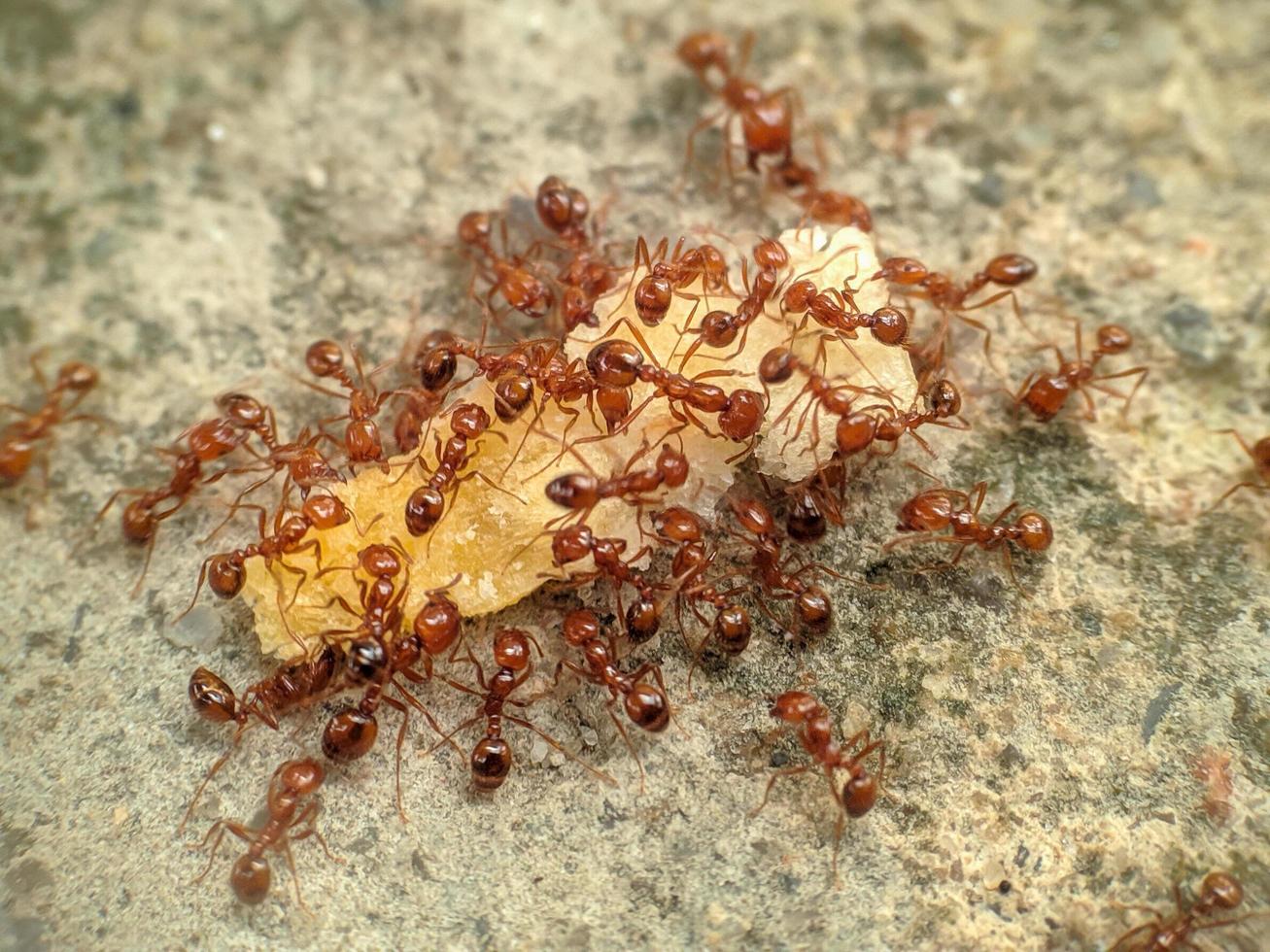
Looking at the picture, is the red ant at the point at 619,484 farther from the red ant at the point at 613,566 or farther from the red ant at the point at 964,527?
the red ant at the point at 964,527

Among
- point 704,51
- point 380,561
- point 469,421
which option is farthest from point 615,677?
point 704,51

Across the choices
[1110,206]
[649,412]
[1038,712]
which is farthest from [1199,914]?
[1110,206]

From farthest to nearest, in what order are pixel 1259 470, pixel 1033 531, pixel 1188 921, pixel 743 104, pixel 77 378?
pixel 743 104
pixel 77 378
pixel 1259 470
pixel 1033 531
pixel 1188 921

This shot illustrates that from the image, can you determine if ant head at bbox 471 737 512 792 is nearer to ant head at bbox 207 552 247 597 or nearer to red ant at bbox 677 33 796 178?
ant head at bbox 207 552 247 597

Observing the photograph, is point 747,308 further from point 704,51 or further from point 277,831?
point 277,831

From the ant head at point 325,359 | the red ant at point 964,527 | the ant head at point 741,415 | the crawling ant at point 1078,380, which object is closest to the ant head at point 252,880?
the ant head at point 325,359

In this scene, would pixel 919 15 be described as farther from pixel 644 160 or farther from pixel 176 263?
pixel 176 263
